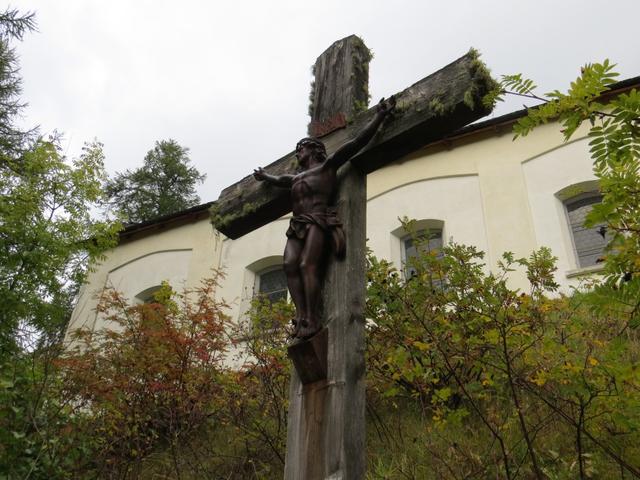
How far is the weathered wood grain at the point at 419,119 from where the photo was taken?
9.98ft

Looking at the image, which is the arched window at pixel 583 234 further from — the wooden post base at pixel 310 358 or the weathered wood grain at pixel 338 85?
the wooden post base at pixel 310 358

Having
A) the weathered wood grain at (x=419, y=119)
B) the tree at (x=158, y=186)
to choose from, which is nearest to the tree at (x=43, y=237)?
the weathered wood grain at (x=419, y=119)

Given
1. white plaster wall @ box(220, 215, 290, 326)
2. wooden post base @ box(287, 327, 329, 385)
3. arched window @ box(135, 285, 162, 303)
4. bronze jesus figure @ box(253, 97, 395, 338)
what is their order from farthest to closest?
arched window @ box(135, 285, 162, 303)
white plaster wall @ box(220, 215, 290, 326)
bronze jesus figure @ box(253, 97, 395, 338)
wooden post base @ box(287, 327, 329, 385)

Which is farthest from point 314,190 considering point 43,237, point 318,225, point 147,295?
point 147,295

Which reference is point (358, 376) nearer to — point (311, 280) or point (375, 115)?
point (311, 280)

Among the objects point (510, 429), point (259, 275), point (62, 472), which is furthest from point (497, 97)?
point (259, 275)

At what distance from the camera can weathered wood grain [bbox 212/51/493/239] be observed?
3.04 metres

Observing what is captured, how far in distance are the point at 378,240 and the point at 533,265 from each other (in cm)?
728

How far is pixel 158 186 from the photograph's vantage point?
26000 mm

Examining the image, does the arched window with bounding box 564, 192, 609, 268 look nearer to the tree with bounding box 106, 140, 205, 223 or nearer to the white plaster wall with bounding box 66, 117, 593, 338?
the white plaster wall with bounding box 66, 117, 593, 338

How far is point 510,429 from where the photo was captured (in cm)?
509

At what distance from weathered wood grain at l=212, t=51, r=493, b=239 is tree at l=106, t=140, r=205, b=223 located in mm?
21365

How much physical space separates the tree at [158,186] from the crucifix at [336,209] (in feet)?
69.8

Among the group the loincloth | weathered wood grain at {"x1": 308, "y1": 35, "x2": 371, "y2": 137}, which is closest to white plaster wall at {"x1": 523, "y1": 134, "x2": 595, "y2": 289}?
weathered wood grain at {"x1": 308, "y1": 35, "x2": 371, "y2": 137}
